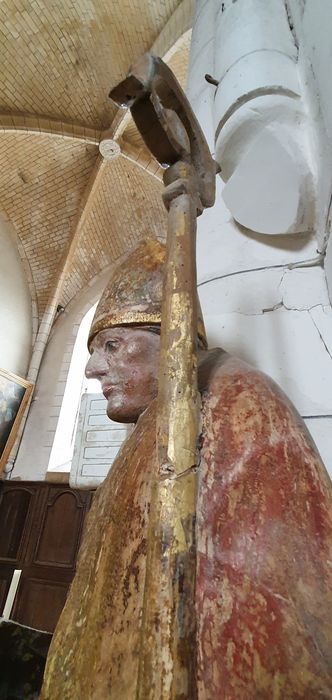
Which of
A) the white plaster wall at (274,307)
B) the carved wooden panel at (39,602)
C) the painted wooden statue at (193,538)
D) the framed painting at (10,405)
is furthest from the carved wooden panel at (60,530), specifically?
the painted wooden statue at (193,538)

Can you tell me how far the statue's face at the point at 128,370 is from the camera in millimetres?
934

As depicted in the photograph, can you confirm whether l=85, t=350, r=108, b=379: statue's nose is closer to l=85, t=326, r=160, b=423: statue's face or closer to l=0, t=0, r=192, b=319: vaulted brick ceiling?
l=85, t=326, r=160, b=423: statue's face

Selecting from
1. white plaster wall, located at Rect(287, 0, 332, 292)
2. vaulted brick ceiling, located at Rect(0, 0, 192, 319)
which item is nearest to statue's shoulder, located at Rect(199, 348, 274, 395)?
white plaster wall, located at Rect(287, 0, 332, 292)

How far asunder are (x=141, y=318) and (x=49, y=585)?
198 inches

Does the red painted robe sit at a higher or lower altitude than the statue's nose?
lower

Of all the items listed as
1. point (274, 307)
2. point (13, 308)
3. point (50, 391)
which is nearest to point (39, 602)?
Result: point (50, 391)

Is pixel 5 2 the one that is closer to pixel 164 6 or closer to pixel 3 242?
pixel 164 6

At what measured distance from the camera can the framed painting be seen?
20.6 feet

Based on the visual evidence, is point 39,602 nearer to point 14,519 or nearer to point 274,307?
point 14,519

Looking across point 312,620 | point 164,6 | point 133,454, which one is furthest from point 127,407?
point 164,6

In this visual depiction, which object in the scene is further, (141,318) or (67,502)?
(67,502)

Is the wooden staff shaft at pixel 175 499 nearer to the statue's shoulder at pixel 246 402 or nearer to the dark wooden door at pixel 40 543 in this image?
the statue's shoulder at pixel 246 402

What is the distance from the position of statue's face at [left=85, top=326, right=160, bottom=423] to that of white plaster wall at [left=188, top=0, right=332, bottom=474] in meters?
0.30

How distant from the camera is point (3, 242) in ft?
23.9
